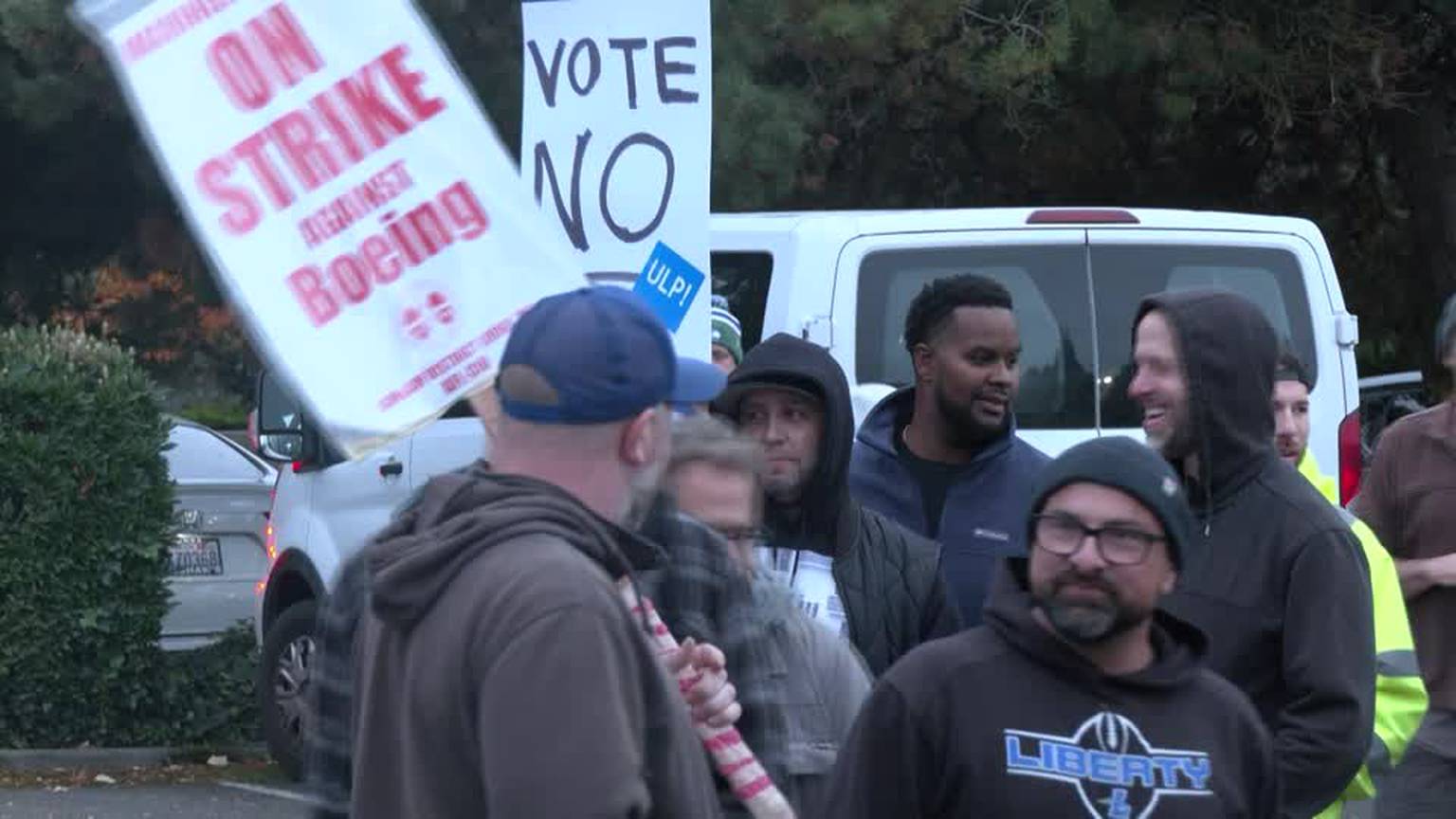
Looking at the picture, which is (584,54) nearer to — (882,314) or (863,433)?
(863,433)

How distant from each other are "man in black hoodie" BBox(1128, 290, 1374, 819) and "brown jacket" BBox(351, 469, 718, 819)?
143 centimetres

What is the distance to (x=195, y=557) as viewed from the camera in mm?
12328

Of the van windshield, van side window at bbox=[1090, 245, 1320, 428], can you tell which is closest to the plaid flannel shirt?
the van windshield

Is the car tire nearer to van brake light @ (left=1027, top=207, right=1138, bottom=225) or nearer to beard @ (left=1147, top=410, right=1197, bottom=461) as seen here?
van brake light @ (left=1027, top=207, right=1138, bottom=225)

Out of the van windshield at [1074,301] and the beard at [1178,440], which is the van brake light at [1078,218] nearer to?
the van windshield at [1074,301]

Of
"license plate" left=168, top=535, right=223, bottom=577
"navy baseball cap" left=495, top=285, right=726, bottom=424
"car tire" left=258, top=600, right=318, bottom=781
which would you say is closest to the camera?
"navy baseball cap" left=495, top=285, right=726, bottom=424

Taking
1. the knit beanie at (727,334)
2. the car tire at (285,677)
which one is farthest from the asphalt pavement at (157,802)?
the knit beanie at (727,334)

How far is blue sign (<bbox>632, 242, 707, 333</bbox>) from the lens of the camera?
532 cm

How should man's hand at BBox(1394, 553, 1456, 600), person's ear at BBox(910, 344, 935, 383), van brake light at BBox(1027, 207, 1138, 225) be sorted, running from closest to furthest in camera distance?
person's ear at BBox(910, 344, 935, 383)
man's hand at BBox(1394, 553, 1456, 600)
van brake light at BBox(1027, 207, 1138, 225)

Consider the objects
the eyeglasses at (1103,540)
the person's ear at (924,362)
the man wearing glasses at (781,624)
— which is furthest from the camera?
the person's ear at (924,362)


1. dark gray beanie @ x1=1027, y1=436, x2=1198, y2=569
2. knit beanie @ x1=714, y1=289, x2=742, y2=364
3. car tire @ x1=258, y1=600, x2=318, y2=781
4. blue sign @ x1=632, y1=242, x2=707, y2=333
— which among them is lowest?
car tire @ x1=258, y1=600, x2=318, y2=781

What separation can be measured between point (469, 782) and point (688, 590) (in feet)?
3.35

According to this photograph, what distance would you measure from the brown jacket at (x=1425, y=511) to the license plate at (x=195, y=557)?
24.4ft

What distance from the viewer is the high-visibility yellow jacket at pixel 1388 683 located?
4297 mm
